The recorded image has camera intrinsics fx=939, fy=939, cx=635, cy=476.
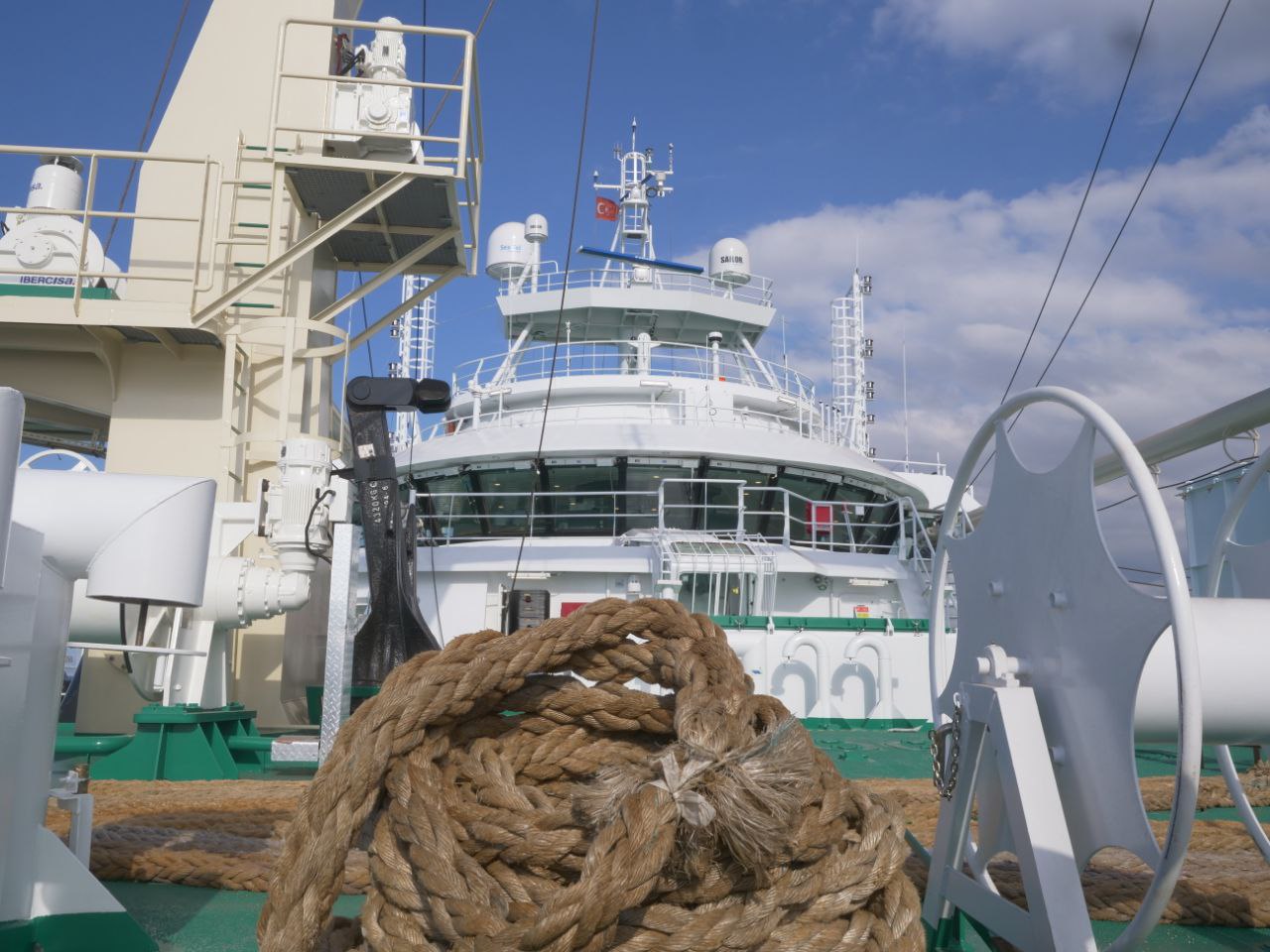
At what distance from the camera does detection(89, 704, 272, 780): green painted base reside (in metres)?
4.71

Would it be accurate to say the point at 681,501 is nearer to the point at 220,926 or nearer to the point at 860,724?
the point at 860,724

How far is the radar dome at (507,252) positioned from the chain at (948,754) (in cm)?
1267

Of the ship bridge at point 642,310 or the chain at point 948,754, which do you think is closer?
the chain at point 948,754

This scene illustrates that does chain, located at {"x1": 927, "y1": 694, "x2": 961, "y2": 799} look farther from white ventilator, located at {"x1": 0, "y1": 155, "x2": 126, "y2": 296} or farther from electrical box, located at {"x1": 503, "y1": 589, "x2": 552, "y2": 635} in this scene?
white ventilator, located at {"x1": 0, "y1": 155, "x2": 126, "y2": 296}

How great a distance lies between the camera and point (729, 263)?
46.1 feet

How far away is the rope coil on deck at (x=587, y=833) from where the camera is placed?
1.02m

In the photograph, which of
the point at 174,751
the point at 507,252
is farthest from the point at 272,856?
the point at 507,252

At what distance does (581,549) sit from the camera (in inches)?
344

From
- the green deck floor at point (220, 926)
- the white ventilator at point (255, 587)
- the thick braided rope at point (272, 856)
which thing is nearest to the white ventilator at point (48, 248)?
the white ventilator at point (255, 587)

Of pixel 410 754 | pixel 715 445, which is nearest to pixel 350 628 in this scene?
pixel 410 754

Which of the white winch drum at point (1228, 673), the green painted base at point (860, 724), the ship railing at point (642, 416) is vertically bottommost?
the green painted base at point (860, 724)

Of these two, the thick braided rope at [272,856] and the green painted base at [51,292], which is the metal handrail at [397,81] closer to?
the green painted base at [51,292]

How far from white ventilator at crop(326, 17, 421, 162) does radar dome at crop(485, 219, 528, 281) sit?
6.34m

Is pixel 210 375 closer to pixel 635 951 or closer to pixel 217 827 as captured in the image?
pixel 217 827
